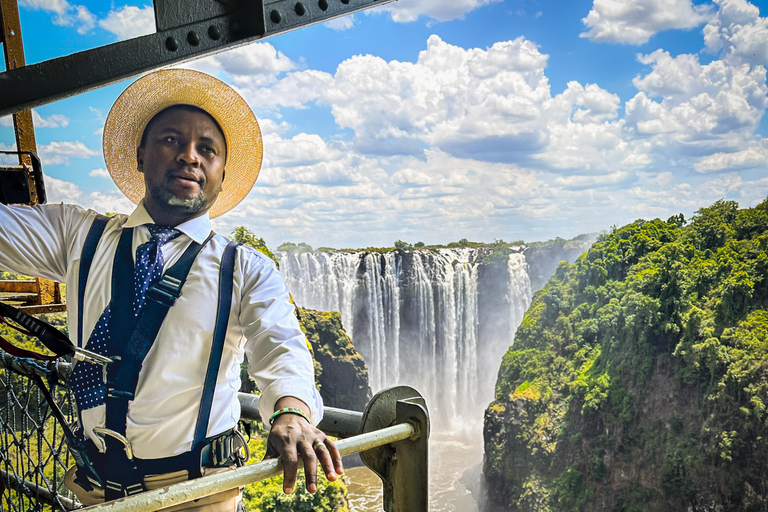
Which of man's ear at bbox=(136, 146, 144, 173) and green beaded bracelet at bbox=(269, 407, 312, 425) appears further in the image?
man's ear at bbox=(136, 146, 144, 173)

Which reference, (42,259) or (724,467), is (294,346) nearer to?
(42,259)

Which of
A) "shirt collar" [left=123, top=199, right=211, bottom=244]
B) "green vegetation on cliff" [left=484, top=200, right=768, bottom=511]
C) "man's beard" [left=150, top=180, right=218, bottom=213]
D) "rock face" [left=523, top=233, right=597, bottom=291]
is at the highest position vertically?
"man's beard" [left=150, top=180, right=218, bottom=213]

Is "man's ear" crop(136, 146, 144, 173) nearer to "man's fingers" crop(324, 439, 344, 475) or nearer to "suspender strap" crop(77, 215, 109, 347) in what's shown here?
"suspender strap" crop(77, 215, 109, 347)

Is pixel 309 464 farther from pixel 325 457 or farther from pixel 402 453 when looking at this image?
pixel 402 453

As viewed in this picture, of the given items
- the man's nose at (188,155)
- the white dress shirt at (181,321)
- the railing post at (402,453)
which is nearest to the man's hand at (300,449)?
the white dress shirt at (181,321)

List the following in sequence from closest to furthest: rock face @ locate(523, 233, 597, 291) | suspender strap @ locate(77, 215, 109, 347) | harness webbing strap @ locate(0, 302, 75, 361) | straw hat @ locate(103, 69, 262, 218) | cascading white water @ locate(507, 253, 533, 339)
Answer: harness webbing strap @ locate(0, 302, 75, 361)
suspender strap @ locate(77, 215, 109, 347)
straw hat @ locate(103, 69, 262, 218)
cascading white water @ locate(507, 253, 533, 339)
rock face @ locate(523, 233, 597, 291)

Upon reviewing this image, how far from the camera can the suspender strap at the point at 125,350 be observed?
1091mm

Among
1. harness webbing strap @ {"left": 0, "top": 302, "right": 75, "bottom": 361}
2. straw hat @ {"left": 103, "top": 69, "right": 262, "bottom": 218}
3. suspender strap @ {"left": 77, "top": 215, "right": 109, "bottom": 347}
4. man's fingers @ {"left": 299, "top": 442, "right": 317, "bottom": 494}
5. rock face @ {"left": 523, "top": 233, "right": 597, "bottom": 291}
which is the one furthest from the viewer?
rock face @ {"left": 523, "top": 233, "right": 597, "bottom": 291}

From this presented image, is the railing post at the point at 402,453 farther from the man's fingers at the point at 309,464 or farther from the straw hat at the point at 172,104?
the straw hat at the point at 172,104

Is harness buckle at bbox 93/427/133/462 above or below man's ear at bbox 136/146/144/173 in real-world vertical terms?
below

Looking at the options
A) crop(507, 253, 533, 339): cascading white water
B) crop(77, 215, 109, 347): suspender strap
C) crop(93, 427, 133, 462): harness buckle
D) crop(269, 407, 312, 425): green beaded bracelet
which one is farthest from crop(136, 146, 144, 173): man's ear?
crop(507, 253, 533, 339): cascading white water

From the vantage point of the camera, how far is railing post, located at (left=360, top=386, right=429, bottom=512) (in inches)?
42.3

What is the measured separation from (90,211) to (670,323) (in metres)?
24.5

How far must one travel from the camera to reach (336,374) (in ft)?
79.8
